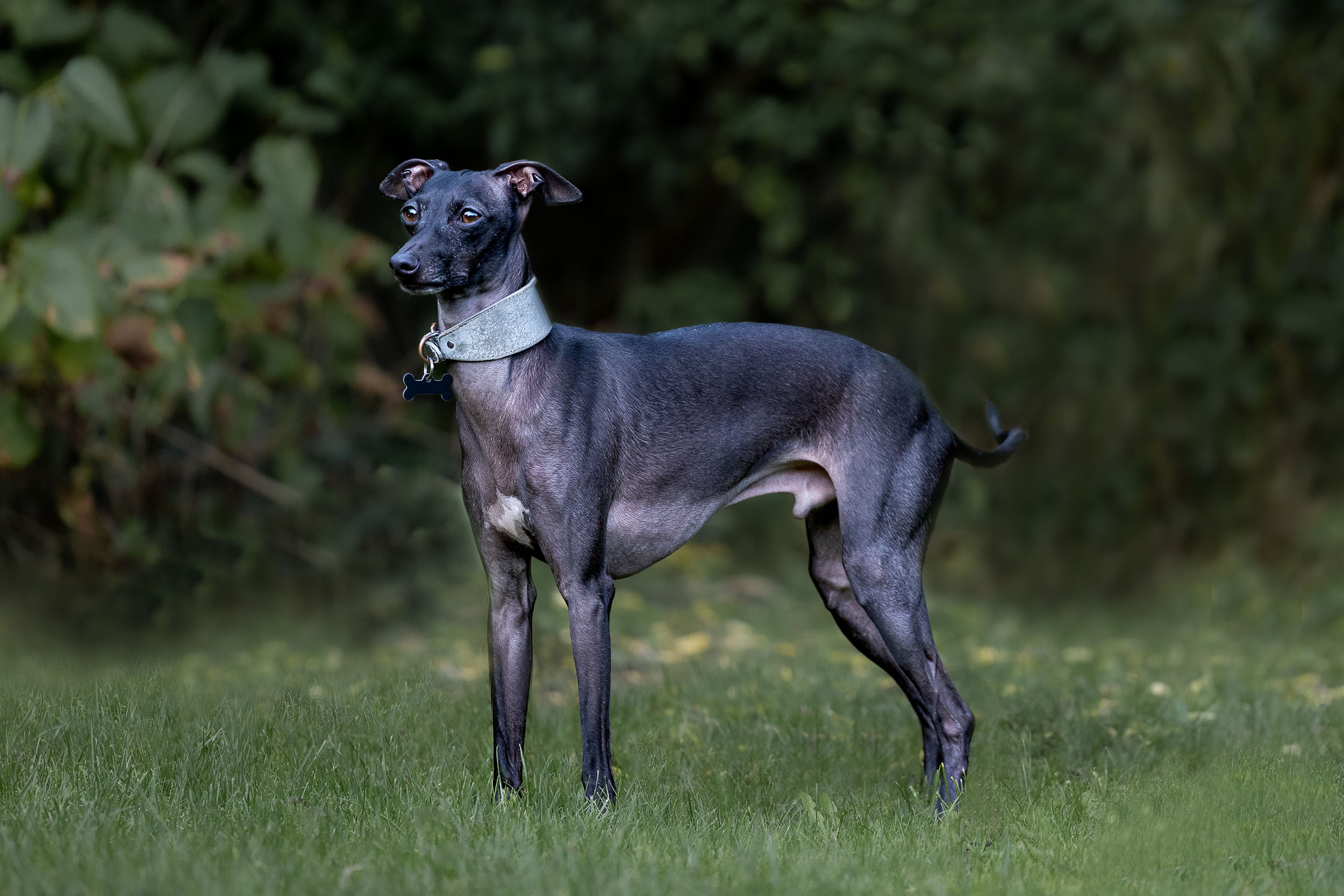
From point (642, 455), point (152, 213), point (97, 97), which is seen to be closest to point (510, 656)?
point (642, 455)

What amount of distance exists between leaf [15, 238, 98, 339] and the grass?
1.49 m

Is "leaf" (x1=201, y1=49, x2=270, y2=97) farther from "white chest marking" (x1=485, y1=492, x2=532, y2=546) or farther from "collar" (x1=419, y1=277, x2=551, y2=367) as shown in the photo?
"white chest marking" (x1=485, y1=492, x2=532, y2=546)

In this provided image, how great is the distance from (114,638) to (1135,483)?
631cm

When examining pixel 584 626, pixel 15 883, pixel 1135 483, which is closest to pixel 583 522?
pixel 584 626

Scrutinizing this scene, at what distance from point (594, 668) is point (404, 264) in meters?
1.21

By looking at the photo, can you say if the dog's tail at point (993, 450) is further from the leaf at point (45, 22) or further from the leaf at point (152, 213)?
the leaf at point (45, 22)

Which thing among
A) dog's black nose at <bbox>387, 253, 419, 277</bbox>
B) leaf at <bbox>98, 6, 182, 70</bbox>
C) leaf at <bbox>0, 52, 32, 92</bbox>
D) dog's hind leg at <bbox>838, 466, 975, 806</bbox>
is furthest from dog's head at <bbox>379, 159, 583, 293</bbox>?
leaf at <bbox>98, 6, 182, 70</bbox>

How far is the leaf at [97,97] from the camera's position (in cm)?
702

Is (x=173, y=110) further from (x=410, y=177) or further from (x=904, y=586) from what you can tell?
(x=904, y=586)

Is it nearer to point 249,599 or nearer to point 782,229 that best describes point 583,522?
point 249,599

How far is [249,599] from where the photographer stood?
7.80m

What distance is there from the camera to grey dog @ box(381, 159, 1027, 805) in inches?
A: 152

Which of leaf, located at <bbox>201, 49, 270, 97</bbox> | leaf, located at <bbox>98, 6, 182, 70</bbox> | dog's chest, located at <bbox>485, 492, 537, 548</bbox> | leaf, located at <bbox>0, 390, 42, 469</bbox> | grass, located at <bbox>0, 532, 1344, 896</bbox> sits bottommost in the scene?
grass, located at <bbox>0, 532, 1344, 896</bbox>

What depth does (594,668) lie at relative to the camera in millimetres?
3895
